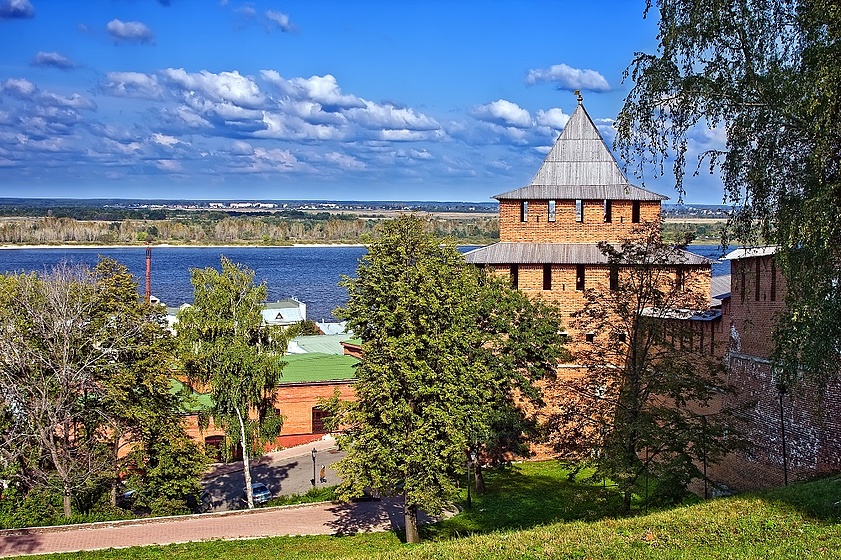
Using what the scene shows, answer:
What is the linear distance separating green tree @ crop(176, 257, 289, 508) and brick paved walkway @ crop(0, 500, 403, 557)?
1899mm

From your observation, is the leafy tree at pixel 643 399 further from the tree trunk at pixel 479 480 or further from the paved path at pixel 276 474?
the paved path at pixel 276 474

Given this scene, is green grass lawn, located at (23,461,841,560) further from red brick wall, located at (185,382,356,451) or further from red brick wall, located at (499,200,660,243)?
red brick wall, located at (185,382,356,451)

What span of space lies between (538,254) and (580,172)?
117 inches

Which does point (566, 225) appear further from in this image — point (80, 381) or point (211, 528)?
point (80, 381)

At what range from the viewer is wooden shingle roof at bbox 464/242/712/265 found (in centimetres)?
2372

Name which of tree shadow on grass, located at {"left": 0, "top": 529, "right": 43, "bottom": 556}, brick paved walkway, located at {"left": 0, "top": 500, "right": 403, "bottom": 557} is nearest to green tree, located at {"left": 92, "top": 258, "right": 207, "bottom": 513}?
brick paved walkway, located at {"left": 0, "top": 500, "right": 403, "bottom": 557}

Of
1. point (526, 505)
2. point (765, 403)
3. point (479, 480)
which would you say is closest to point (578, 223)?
point (479, 480)

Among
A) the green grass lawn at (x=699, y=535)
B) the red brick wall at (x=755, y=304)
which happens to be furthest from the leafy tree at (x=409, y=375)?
the red brick wall at (x=755, y=304)

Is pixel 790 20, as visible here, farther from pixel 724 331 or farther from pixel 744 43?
pixel 724 331

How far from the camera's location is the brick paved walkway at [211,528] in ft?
58.9

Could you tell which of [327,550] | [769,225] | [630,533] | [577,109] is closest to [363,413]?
[327,550]

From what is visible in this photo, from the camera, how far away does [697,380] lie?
1461 cm

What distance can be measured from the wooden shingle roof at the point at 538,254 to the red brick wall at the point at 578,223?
25cm

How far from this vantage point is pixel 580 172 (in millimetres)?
25188
